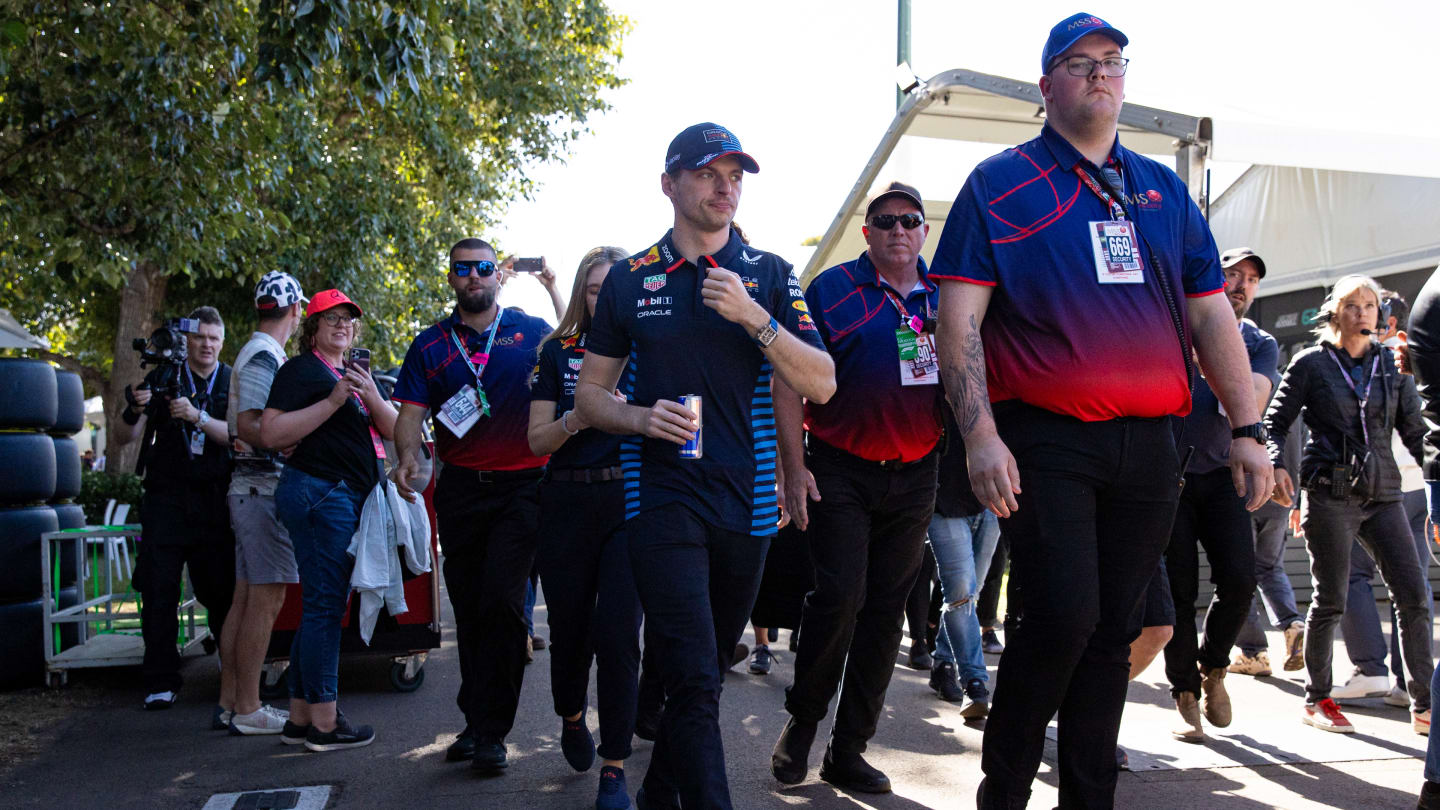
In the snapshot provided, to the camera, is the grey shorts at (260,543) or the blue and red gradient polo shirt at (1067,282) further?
the grey shorts at (260,543)

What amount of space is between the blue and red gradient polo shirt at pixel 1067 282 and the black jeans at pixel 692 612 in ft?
2.97

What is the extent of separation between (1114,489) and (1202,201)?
5.60m

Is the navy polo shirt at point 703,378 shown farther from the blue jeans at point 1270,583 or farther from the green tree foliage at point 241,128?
the blue jeans at point 1270,583

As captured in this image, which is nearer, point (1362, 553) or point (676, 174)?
point (676, 174)

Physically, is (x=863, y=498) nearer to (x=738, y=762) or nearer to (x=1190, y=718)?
(x=738, y=762)

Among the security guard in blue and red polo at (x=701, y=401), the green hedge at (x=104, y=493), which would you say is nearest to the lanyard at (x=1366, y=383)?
the security guard in blue and red polo at (x=701, y=401)

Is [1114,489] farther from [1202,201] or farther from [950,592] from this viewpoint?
[1202,201]

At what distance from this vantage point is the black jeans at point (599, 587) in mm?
4465

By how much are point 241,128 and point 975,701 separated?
22.4 ft

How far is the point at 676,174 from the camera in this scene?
3814 millimetres

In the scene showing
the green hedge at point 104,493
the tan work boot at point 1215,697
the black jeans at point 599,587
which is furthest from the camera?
the green hedge at point 104,493

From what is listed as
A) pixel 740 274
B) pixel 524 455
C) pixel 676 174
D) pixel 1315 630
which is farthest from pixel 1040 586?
pixel 1315 630

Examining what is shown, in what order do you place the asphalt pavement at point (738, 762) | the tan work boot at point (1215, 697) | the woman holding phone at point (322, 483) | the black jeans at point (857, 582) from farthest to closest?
1. the woman holding phone at point (322, 483)
2. the tan work boot at point (1215, 697)
3. the asphalt pavement at point (738, 762)
4. the black jeans at point (857, 582)

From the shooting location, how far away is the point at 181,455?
7.02 meters
